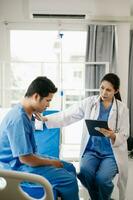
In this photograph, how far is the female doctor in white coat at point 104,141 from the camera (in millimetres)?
1988

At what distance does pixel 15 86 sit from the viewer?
3742 millimetres

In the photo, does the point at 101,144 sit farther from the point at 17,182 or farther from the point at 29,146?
the point at 17,182

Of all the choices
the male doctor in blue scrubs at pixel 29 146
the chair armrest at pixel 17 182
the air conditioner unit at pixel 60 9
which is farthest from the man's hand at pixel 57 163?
the air conditioner unit at pixel 60 9

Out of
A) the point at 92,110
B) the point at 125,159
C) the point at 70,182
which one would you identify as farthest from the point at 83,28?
the point at 70,182

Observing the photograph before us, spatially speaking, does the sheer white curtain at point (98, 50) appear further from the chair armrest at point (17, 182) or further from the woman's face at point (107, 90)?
the chair armrest at point (17, 182)

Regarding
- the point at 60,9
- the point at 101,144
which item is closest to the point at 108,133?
the point at 101,144

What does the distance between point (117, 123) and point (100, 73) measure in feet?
4.89

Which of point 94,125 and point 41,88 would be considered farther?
point 94,125

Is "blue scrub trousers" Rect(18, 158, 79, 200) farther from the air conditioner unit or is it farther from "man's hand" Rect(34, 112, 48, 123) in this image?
the air conditioner unit

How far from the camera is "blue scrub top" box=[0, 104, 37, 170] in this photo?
146cm

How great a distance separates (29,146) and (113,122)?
909mm

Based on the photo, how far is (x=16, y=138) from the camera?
1459 millimetres

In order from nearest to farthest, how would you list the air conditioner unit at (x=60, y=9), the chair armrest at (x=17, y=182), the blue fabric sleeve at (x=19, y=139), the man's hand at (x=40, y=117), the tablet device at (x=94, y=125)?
the chair armrest at (x=17, y=182) → the blue fabric sleeve at (x=19, y=139) → the tablet device at (x=94, y=125) → the man's hand at (x=40, y=117) → the air conditioner unit at (x=60, y=9)

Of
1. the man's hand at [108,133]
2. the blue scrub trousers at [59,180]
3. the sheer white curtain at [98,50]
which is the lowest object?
the blue scrub trousers at [59,180]
